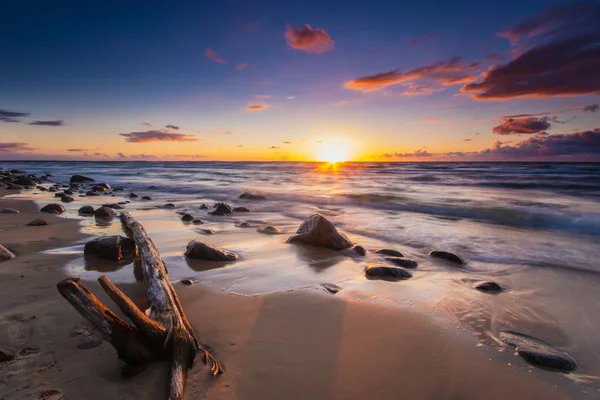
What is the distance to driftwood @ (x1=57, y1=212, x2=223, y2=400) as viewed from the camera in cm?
194

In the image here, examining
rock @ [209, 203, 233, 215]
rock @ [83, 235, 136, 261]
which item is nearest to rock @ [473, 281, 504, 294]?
rock @ [83, 235, 136, 261]

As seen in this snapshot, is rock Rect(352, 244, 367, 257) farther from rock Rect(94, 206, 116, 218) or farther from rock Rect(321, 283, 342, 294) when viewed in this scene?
rock Rect(94, 206, 116, 218)

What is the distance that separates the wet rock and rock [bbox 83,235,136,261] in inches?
144

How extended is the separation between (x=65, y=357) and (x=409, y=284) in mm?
3671

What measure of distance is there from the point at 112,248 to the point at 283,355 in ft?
11.8

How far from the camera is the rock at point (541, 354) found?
2523 mm

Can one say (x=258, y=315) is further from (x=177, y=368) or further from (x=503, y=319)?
(x=503, y=319)

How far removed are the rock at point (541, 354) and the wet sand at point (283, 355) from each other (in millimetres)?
138

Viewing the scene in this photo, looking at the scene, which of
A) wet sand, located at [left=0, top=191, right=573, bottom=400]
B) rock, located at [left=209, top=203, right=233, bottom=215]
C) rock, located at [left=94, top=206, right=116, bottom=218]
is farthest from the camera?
rock, located at [left=209, top=203, right=233, bottom=215]

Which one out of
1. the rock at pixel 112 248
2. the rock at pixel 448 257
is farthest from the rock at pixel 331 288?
the rock at pixel 112 248

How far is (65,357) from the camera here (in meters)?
2.28

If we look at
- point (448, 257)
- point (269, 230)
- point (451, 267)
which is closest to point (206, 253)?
point (269, 230)

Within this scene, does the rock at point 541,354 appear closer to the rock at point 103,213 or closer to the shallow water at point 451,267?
the shallow water at point 451,267

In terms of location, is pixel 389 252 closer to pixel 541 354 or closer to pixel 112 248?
pixel 541 354
